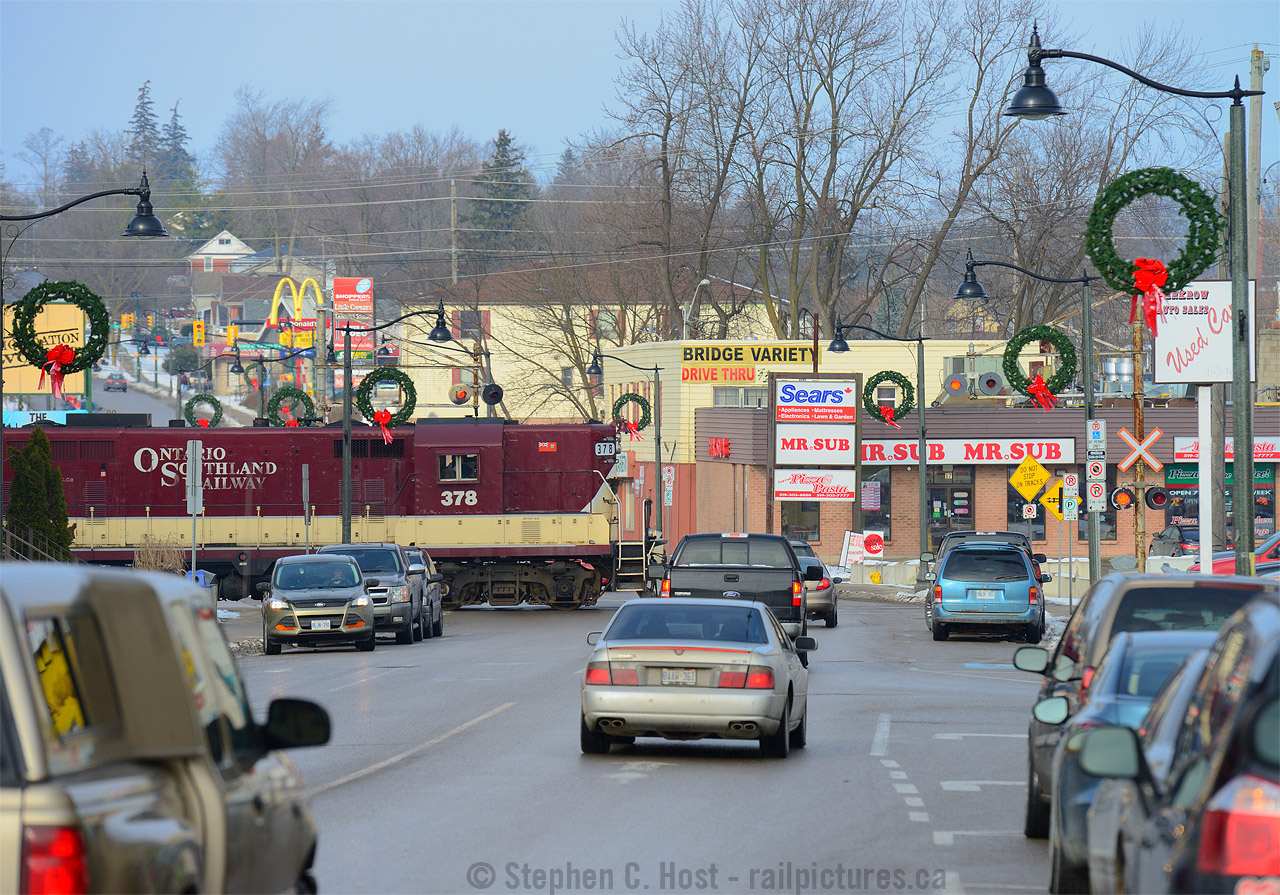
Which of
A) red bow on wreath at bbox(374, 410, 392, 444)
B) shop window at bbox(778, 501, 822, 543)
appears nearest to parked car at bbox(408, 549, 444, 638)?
red bow on wreath at bbox(374, 410, 392, 444)

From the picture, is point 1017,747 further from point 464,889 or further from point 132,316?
point 132,316

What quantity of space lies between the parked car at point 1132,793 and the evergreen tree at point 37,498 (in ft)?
96.3

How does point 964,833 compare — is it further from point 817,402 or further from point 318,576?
point 817,402

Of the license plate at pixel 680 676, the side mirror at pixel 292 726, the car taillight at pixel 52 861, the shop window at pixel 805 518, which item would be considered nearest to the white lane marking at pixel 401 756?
the license plate at pixel 680 676

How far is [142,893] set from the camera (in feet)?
14.3

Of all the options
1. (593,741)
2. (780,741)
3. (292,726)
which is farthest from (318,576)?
(292,726)

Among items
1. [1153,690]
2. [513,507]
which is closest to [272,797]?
[1153,690]

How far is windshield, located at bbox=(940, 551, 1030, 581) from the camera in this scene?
30.0m

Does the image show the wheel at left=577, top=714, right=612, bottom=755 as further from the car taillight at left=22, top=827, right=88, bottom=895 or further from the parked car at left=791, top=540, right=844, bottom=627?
the parked car at left=791, top=540, right=844, bottom=627

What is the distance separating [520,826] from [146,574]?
5837 mm

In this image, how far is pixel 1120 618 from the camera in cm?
1030

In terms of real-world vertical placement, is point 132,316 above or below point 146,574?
above

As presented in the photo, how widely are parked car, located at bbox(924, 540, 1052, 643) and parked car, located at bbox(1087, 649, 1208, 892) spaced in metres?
23.5

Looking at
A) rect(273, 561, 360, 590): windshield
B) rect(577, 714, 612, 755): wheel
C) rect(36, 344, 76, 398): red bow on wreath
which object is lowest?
rect(577, 714, 612, 755): wheel
